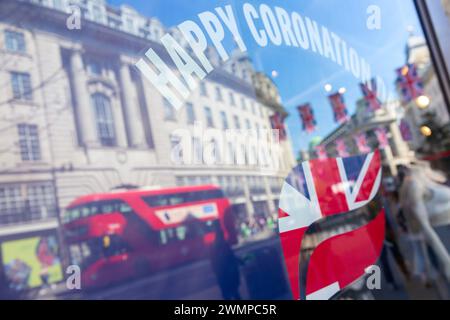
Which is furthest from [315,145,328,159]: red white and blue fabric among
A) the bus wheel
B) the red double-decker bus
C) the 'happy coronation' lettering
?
the bus wheel

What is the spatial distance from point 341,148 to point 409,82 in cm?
66

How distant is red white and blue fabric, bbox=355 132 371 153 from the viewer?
206 centimetres

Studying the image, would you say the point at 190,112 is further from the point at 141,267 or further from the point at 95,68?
the point at 141,267

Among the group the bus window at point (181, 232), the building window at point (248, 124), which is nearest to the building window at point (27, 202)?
the bus window at point (181, 232)

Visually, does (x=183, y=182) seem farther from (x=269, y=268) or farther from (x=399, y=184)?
(x=399, y=184)

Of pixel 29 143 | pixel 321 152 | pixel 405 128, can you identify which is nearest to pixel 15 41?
pixel 29 143

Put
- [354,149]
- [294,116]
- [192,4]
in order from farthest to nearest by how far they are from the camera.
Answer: [354,149]
[294,116]
[192,4]

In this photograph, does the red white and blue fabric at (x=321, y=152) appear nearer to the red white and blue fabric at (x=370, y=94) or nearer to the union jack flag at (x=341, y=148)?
the union jack flag at (x=341, y=148)

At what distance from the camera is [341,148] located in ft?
6.61

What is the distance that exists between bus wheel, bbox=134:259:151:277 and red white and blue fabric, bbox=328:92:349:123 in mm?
1284

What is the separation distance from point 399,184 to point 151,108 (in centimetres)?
147

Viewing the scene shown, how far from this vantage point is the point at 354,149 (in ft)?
6.71

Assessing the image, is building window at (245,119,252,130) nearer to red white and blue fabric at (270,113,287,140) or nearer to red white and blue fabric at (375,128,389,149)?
red white and blue fabric at (270,113,287,140)

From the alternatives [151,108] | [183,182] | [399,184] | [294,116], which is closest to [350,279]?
[399,184]
